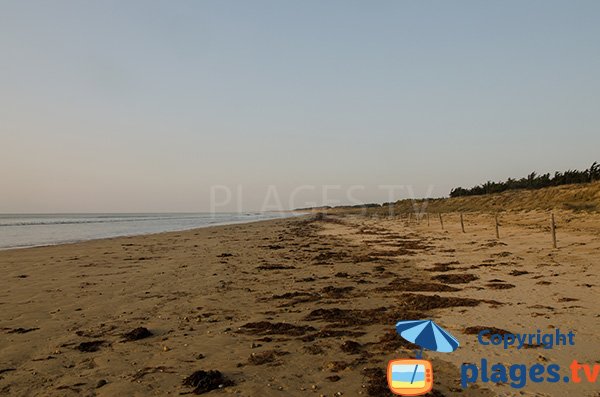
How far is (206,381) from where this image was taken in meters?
5.53

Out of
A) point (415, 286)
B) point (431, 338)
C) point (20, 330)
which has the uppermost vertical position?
point (431, 338)

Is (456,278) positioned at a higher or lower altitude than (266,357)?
higher

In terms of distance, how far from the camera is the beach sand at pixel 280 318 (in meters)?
5.77

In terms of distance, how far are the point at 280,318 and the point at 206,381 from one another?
11.3ft

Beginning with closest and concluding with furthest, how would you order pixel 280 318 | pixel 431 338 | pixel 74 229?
pixel 431 338
pixel 280 318
pixel 74 229

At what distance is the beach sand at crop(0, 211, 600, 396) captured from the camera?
5.77m

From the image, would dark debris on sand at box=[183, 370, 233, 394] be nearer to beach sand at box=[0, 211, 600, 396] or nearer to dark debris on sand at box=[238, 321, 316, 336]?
beach sand at box=[0, 211, 600, 396]

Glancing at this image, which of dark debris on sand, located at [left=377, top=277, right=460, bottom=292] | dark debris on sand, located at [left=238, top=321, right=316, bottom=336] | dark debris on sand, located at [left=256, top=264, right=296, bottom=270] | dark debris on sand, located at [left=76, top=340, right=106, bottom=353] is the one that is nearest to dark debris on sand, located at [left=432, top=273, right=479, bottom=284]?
dark debris on sand, located at [left=377, top=277, right=460, bottom=292]

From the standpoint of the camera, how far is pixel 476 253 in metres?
18.6

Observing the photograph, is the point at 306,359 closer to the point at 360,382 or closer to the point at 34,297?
the point at 360,382

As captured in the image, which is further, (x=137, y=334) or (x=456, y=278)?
(x=456, y=278)

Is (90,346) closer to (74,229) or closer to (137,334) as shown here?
(137,334)

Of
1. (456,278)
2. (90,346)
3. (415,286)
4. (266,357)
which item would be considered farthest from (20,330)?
(456,278)

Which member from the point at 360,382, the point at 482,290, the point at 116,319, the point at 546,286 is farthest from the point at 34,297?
the point at 546,286
